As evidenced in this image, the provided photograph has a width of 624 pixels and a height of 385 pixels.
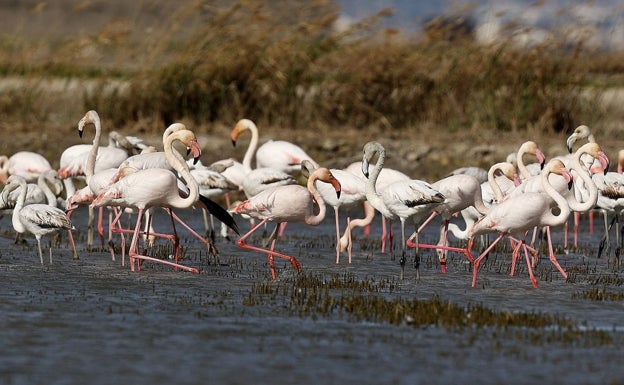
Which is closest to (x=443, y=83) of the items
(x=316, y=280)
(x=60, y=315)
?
(x=316, y=280)

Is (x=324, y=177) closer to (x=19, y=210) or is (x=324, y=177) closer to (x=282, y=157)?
(x=19, y=210)

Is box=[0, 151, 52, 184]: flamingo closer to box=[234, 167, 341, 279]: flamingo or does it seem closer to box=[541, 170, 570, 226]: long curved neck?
box=[234, 167, 341, 279]: flamingo

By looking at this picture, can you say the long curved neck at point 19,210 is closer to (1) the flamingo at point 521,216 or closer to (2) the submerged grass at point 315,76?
(1) the flamingo at point 521,216

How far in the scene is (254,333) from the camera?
7.13 metres

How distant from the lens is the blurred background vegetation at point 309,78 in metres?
17.5

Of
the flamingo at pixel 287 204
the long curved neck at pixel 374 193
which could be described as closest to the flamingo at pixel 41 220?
the flamingo at pixel 287 204

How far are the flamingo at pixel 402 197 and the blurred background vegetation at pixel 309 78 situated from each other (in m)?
7.19

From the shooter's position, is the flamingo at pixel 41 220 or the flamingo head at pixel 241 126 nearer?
the flamingo at pixel 41 220

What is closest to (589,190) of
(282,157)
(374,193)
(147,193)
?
(374,193)

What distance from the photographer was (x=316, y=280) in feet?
30.5

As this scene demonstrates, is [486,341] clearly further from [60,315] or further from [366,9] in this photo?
[366,9]

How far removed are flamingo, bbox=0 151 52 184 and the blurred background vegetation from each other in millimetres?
3672

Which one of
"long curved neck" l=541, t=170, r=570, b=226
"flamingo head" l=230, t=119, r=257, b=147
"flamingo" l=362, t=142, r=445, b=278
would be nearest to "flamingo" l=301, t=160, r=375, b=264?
"flamingo" l=362, t=142, r=445, b=278

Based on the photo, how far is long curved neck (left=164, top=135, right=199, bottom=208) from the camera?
10008 millimetres
